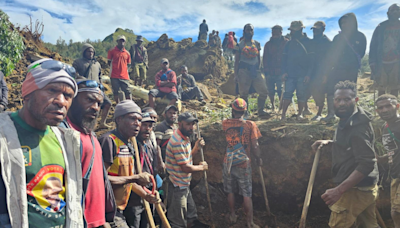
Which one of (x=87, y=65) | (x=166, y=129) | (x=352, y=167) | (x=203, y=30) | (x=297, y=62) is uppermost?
(x=203, y=30)

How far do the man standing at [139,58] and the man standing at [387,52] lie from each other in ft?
26.3

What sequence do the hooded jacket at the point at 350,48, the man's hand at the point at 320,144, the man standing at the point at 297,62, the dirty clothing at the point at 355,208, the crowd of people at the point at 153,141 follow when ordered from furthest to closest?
the man standing at the point at 297,62, the hooded jacket at the point at 350,48, the man's hand at the point at 320,144, the dirty clothing at the point at 355,208, the crowd of people at the point at 153,141

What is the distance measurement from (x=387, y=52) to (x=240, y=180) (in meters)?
4.06

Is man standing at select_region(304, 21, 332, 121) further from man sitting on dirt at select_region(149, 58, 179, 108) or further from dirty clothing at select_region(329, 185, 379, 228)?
man sitting on dirt at select_region(149, 58, 179, 108)

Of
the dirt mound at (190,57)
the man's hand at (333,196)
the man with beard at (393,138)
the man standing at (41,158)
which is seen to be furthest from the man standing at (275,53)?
the dirt mound at (190,57)

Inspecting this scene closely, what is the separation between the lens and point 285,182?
5578 millimetres

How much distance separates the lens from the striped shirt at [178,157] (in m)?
3.80

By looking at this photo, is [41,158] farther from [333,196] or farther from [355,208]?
[355,208]

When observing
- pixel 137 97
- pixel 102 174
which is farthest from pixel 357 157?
pixel 137 97

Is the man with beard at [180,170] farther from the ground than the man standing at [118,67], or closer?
closer

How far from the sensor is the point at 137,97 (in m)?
10.7

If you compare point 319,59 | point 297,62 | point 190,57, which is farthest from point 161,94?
point 190,57

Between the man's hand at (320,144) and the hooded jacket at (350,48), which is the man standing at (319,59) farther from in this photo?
the man's hand at (320,144)

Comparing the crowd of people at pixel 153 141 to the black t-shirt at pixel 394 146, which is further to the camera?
the black t-shirt at pixel 394 146
